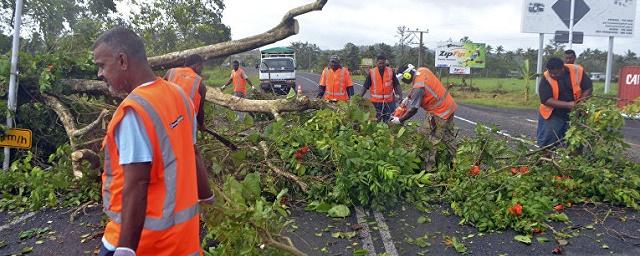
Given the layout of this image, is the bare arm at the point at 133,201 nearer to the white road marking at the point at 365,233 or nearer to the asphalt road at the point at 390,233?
the asphalt road at the point at 390,233

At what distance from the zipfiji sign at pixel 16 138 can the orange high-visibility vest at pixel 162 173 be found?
4680mm

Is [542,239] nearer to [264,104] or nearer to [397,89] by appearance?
[264,104]

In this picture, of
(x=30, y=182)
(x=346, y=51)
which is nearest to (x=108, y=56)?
(x=30, y=182)

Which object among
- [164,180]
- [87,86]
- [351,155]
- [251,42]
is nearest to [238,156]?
[351,155]

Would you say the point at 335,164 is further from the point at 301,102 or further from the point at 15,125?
the point at 15,125

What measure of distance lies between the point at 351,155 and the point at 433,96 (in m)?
1.85

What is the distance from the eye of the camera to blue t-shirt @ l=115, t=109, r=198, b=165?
1.86 m

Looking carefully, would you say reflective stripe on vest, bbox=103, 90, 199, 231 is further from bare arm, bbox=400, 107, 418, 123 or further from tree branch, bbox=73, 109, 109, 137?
bare arm, bbox=400, 107, 418, 123

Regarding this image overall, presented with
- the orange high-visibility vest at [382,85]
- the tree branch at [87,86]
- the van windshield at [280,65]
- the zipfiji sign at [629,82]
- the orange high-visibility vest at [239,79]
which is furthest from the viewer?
the van windshield at [280,65]

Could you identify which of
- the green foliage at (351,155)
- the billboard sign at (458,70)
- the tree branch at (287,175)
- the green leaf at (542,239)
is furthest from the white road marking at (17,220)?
the billboard sign at (458,70)

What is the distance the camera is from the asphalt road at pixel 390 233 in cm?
416

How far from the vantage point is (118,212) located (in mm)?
2041

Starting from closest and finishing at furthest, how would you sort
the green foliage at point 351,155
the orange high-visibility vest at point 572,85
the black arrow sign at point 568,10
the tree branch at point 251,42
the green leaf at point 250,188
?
the green leaf at point 250,188 < the green foliage at point 351,155 < the orange high-visibility vest at point 572,85 < the tree branch at point 251,42 < the black arrow sign at point 568,10

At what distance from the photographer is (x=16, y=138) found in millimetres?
6039
